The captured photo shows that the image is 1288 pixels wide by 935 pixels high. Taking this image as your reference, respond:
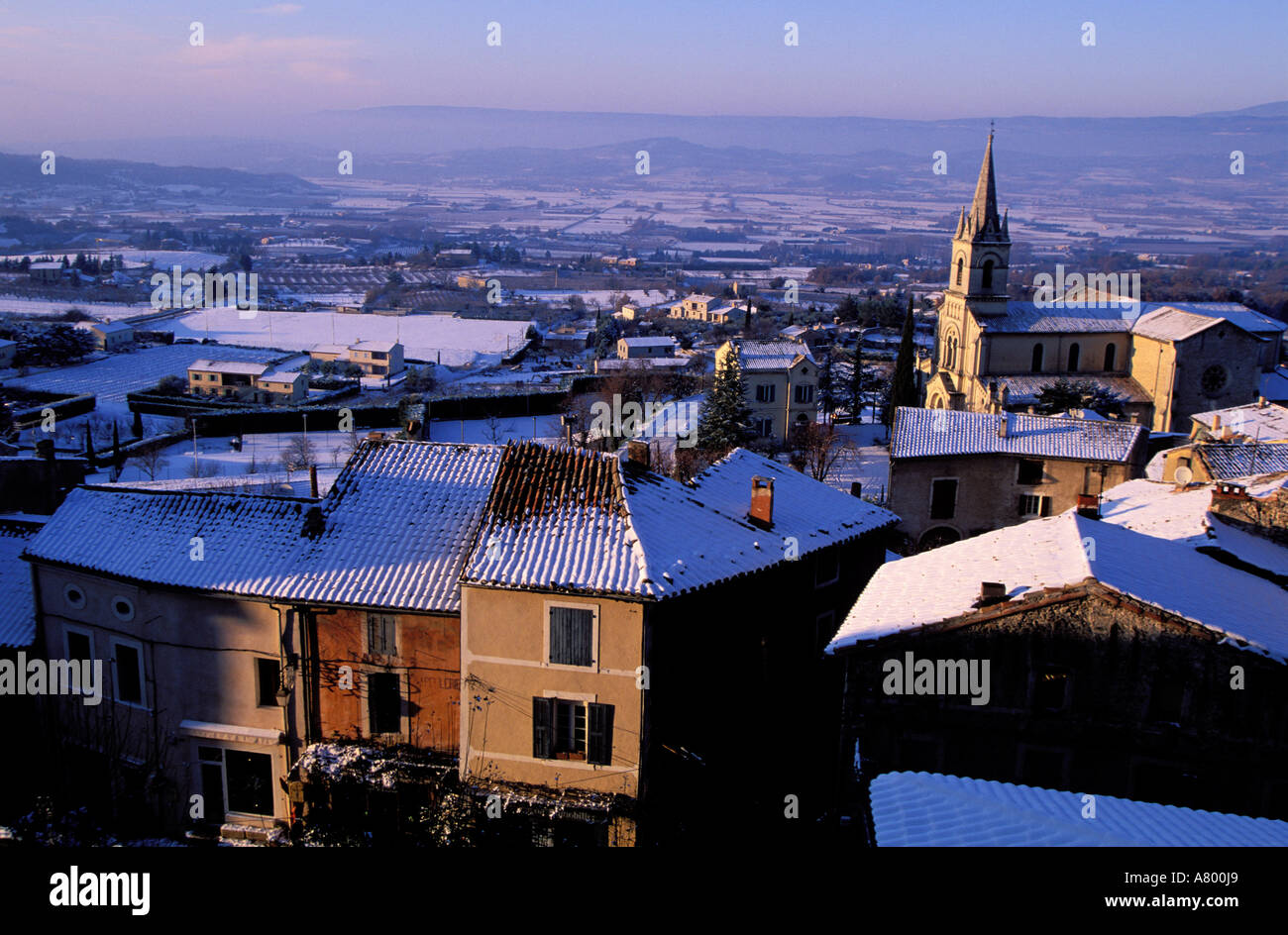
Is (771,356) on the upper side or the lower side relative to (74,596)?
upper

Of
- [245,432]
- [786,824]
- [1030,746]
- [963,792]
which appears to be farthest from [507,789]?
[245,432]

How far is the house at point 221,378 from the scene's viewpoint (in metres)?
77.4

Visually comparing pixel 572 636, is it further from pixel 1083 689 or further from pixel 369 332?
pixel 369 332

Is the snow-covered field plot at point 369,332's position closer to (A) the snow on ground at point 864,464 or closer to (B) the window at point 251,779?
(A) the snow on ground at point 864,464

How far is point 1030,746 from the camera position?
14742mm

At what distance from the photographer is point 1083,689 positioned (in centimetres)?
1451

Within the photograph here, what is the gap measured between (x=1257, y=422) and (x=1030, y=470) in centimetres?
964

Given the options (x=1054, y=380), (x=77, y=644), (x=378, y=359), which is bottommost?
(x=378, y=359)

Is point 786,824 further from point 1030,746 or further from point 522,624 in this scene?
point 522,624

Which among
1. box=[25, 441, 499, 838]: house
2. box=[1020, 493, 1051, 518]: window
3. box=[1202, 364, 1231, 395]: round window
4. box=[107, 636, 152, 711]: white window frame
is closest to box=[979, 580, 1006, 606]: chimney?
box=[25, 441, 499, 838]: house

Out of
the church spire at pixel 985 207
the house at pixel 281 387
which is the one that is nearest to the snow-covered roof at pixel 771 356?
the church spire at pixel 985 207

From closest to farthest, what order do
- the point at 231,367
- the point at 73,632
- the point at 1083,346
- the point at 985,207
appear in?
the point at 73,632, the point at 1083,346, the point at 985,207, the point at 231,367

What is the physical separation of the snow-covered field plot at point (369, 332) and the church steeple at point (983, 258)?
50.2m

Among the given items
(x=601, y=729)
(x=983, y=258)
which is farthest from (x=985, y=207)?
(x=601, y=729)
